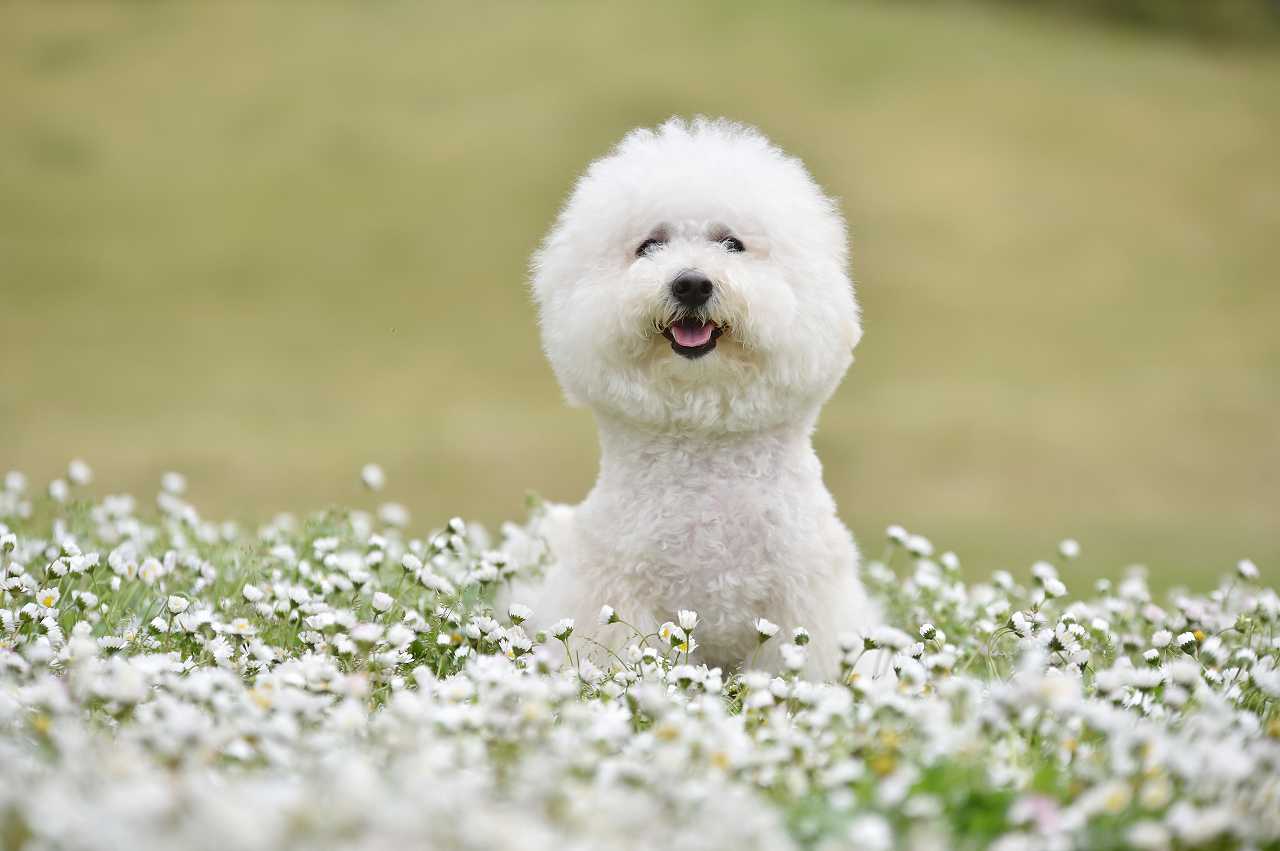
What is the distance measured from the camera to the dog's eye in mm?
4371

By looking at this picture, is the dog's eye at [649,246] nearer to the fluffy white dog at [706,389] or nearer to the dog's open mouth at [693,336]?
the fluffy white dog at [706,389]

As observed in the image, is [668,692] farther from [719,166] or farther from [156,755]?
[719,166]

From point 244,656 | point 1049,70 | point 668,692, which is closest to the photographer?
point 668,692

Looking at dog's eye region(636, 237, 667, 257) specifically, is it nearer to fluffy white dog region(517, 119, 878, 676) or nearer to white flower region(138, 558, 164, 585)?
fluffy white dog region(517, 119, 878, 676)

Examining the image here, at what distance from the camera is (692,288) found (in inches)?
162

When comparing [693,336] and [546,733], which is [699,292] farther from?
[546,733]

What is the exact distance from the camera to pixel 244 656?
4020 millimetres

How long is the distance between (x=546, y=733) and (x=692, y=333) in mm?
1631

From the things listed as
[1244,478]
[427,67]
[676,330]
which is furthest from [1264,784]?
[427,67]

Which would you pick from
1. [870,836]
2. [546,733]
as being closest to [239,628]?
[546,733]

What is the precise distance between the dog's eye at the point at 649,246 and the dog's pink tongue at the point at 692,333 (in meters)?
0.30

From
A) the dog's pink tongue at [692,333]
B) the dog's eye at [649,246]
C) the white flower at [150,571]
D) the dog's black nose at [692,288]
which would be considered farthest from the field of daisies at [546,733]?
the dog's eye at [649,246]

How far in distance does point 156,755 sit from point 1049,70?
660 inches

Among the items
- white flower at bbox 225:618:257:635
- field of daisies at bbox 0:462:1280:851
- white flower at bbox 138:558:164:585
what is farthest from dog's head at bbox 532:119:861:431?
white flower at bbox 138:558:164:585
